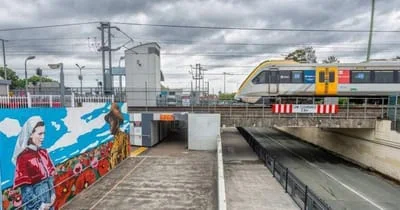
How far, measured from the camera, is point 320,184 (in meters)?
15.2

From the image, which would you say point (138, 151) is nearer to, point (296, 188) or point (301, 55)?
point (296, 188)

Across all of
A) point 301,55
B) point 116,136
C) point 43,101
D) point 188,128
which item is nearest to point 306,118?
point 188,128

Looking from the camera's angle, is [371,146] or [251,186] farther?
[371,146]

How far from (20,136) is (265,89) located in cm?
1711

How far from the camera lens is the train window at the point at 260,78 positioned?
21.0m

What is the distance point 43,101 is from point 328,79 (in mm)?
19177

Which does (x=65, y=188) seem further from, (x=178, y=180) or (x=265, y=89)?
(x=265, y=89)

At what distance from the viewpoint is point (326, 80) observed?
20.5 metres

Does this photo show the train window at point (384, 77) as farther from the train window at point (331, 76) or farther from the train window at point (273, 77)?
the train window at point (273, 77)

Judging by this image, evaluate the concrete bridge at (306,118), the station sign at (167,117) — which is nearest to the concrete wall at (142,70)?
the station sign at (167,117)

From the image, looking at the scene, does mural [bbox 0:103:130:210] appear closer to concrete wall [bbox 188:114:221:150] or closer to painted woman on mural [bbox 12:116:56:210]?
painted woman on mural [bbox 12:116:56:210]

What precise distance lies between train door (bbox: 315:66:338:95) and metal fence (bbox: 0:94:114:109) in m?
15.8

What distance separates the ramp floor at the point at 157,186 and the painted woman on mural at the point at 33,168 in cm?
143

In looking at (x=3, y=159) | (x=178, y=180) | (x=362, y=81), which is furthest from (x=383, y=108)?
(x=3, y=159)
